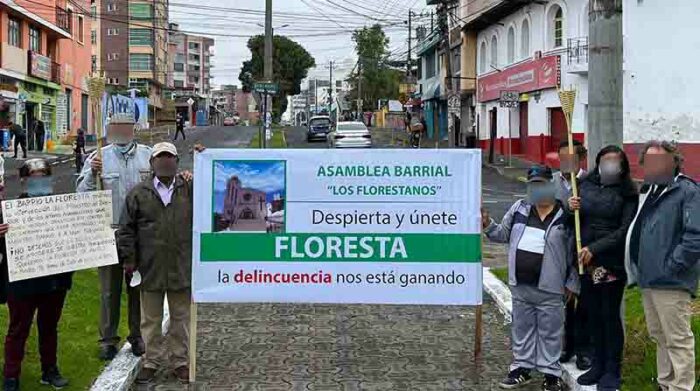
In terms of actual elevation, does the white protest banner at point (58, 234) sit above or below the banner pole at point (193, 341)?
above

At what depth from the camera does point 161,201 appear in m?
6.88

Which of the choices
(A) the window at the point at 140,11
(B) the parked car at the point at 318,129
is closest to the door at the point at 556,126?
(B) the parked car at the point at 318,129

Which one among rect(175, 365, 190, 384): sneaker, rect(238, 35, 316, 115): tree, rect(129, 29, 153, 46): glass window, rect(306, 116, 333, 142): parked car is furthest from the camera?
rect(129, 29, 153, 46): glass window

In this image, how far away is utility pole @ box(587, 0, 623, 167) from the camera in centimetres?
774

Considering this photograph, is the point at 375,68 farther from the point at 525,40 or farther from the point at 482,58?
the point at 525,40

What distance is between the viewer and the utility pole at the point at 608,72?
7.74 meters

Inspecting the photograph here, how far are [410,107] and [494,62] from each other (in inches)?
868

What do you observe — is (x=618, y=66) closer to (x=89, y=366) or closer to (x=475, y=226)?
(x=475, y=226)

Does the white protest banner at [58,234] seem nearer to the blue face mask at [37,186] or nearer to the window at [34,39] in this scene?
the blue face mask at [37,186]

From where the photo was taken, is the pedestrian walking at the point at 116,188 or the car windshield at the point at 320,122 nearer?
the pedestrian walking at the point at 116,188

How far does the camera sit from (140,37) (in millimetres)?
99375

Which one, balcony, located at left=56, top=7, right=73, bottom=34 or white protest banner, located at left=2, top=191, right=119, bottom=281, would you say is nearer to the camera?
white protest banner, located at left=2, top=191, right=119, bottom=281

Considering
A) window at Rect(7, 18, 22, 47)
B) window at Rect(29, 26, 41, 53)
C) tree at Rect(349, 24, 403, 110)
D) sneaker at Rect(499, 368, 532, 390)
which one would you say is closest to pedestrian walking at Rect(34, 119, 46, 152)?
window at Rect(7, 18, 22, 47)

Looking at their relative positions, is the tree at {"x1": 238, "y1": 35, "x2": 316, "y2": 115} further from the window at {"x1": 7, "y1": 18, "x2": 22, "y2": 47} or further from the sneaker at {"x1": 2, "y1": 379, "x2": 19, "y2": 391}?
the sneaker at {"x1": 2, "y1": 379, "x2": 19, "y2": 391}
